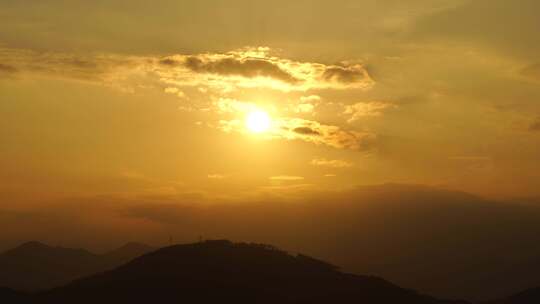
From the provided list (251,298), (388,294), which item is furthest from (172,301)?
(388,294)

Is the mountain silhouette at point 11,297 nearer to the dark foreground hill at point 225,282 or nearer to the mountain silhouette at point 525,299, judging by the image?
the dark foreground hill at point 225,282

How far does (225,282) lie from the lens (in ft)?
525

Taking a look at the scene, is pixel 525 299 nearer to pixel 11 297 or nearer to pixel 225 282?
pixel 225 282

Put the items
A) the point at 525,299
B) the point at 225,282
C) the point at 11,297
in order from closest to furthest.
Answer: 1. the point at 225,282
2. the point at 11,297
3. the point at 525,299

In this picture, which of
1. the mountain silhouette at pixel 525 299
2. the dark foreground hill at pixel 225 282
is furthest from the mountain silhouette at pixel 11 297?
the mountain silhouette at pixel 525 299

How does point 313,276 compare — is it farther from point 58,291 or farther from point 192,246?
point 58,291

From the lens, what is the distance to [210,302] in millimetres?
148125

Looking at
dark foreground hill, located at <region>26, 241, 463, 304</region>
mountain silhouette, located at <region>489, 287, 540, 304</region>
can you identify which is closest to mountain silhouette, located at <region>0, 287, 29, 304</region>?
dark foreground hill, located at <region>26, 241, 463, 304</region>

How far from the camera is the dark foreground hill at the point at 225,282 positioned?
151500 mm

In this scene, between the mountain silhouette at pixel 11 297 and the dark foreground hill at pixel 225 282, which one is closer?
the dark foreground hill at pixel 225 282

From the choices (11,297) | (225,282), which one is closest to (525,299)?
(225,282)

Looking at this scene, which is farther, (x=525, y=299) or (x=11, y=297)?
(x=525, y=299)

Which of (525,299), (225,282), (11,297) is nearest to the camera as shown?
(225,282)

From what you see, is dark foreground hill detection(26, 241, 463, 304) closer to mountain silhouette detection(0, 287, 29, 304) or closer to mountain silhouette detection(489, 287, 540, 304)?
mountain silhouette detection(0, 287, 29, 304)
